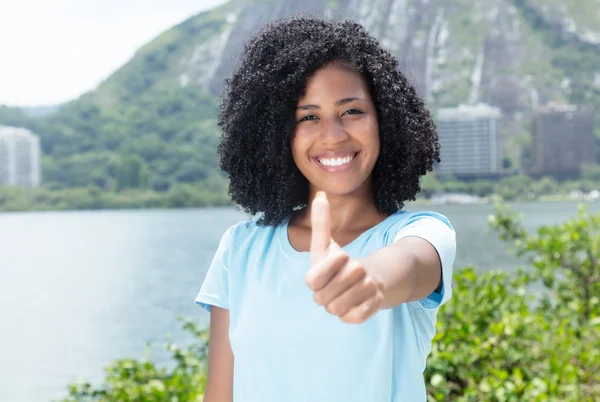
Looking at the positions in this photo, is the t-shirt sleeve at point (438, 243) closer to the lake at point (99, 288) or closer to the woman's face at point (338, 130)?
the woman's face at point (338, 130)

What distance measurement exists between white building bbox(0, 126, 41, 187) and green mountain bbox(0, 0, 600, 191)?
37.1 inches

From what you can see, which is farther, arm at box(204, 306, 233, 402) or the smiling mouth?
arm at box(204, 306, 233, 402)

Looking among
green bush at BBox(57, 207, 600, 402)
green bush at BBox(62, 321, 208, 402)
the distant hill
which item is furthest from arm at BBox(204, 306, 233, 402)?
the distant hill

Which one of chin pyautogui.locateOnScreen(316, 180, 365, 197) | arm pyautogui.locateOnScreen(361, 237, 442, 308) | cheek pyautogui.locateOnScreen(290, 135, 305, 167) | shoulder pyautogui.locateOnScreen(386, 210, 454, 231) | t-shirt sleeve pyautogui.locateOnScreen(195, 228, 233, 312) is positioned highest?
cheek pyautogui.locateOnScreen(290, 135, 305, 167)

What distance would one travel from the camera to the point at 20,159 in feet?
170

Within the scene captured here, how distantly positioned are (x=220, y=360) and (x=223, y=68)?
45.5m

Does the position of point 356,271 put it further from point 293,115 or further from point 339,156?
point 293,115

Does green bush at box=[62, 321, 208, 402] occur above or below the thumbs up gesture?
below

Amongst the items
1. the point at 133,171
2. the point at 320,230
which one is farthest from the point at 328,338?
the point at 133,171

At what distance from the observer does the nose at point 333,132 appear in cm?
136

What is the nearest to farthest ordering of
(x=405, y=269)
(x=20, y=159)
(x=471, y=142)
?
1. (x=405, y=269)
2. (x=471, y=142)
3. (x=20, y=159)

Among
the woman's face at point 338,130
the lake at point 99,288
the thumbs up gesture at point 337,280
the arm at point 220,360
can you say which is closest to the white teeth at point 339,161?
the woman's face at point 338,130

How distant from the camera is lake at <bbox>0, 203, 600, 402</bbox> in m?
15.6

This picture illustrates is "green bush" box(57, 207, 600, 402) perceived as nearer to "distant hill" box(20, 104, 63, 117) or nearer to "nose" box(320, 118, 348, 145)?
"nose" box(320, 118, 348, 145)
